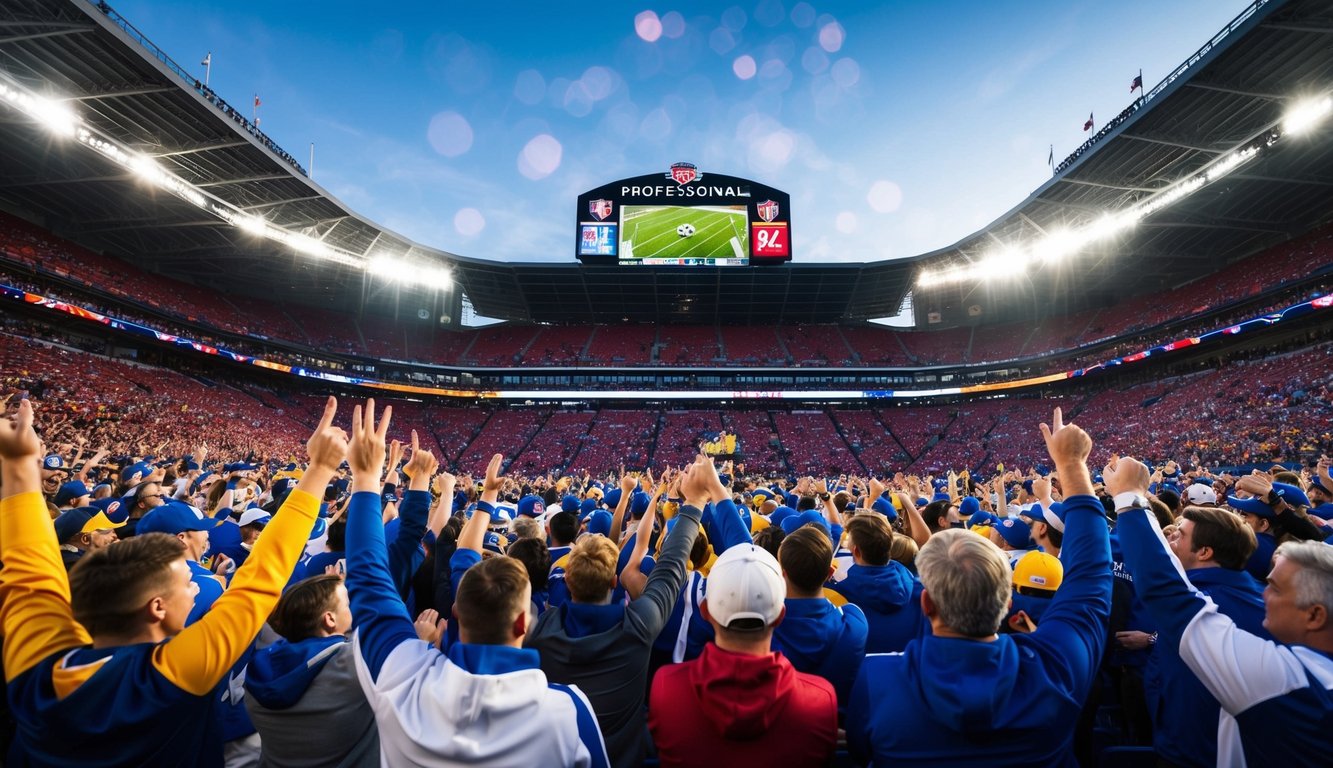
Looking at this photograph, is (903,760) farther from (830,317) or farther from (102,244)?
(830,317)

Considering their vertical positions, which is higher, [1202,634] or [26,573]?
[26,573]

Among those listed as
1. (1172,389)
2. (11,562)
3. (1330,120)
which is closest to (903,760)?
(11,562)

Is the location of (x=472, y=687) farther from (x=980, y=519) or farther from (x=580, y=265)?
(x=580, y=265)

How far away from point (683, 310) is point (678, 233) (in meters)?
11.8

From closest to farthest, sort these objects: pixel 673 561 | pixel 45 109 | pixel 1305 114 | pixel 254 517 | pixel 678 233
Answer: pixel 673 561 → pixel 254 517 → pixel 45 109 → pixel 1305 114 → pixel 678 233

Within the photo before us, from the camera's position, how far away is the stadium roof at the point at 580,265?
1891cm

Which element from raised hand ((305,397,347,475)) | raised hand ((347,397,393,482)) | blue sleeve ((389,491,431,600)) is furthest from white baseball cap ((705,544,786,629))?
blue sleeve ((389,491,431,600))

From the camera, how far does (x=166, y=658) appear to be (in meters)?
1.85

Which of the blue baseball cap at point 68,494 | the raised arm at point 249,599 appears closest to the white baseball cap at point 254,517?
the blue baseball cap at point 68,494

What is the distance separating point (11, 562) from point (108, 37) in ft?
81.0

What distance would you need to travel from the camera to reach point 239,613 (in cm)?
199

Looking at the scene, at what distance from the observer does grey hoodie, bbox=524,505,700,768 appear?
8.19 feet

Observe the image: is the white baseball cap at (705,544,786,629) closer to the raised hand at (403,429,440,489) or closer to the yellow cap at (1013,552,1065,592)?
the raised hand at (403,429,440,489)

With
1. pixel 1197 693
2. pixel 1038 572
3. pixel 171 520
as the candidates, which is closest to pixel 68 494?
pixel 171 520
